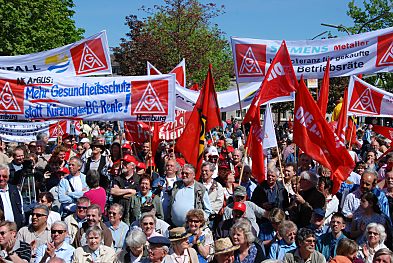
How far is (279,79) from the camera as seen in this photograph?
961 cm

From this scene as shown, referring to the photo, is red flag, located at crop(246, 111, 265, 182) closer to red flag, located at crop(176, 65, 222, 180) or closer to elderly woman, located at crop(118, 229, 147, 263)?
red flag, located at crop(176, 65, 222, 180)

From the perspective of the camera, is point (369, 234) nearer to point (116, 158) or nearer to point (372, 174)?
point (372, 174)

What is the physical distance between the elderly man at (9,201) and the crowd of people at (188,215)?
12mm

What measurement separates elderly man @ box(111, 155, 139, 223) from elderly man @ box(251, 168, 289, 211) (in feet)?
5.32

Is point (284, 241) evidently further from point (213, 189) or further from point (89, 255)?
point (89, 255)

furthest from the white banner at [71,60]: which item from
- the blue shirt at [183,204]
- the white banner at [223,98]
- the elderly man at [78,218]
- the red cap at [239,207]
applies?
the red cap at [239,207]

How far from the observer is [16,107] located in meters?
9.98

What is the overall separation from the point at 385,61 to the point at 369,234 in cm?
424

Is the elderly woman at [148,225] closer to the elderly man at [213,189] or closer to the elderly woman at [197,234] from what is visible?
the elderly woman at [197,234]

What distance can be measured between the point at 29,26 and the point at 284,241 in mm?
25926

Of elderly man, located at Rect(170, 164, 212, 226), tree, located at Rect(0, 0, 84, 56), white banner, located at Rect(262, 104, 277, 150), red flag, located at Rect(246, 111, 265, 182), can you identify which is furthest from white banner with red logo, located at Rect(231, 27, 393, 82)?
tree, located at Rect(0, 0, 84, 56)

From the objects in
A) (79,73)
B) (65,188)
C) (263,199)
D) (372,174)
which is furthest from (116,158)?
(372,174)

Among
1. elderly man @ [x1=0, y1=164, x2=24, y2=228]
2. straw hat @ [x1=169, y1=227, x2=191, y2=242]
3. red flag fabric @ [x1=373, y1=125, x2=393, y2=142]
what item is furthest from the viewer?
red flag fabric @ [x1=373, y1=125, x2=393, y2=142]

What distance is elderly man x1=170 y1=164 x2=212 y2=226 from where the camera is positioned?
835 cm
